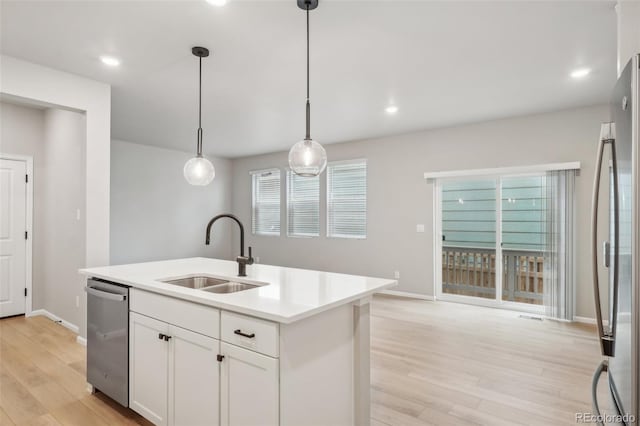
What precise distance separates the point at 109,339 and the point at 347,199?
177 inches

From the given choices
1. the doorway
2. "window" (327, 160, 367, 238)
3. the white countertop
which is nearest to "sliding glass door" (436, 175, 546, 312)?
"window" (327, 160, 367, 238)

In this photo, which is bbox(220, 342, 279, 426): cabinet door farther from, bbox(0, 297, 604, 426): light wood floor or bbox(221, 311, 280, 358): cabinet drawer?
bbox(0, 297, 604, 426): light wood floor

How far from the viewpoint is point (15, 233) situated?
177 inches

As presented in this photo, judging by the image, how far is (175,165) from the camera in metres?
7.04

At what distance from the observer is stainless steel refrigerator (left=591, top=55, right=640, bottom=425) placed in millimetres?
996

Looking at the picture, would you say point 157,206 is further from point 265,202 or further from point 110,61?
point 110,61

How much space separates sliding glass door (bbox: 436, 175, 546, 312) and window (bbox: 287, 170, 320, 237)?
2.38 m

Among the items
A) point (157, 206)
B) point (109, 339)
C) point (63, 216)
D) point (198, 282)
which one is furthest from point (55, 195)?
point (198, 282)

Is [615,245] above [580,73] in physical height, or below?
below

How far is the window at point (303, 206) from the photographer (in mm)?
6703

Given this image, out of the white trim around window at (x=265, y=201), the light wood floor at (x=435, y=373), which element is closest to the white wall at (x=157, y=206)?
the white trim around window at (x=265, y=201)

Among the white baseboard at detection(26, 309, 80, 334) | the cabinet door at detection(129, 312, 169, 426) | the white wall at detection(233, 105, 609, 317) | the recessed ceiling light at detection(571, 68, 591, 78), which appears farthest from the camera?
the white wall at detection(233, 105, 609, 317)

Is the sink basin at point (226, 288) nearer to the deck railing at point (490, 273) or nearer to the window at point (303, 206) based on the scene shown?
the deck railing at point (490, 273)

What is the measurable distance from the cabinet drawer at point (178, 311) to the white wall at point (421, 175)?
13.9 ft
